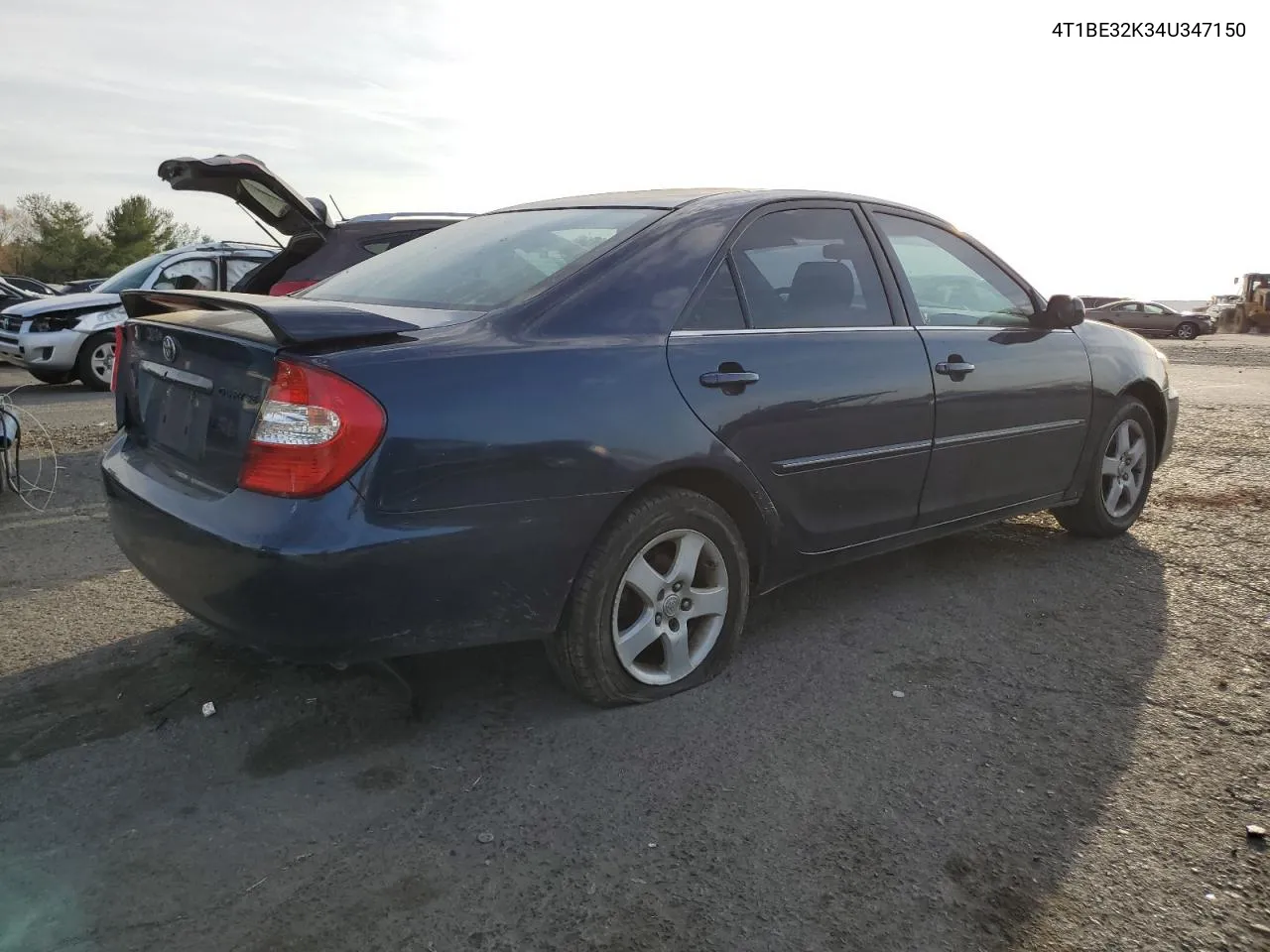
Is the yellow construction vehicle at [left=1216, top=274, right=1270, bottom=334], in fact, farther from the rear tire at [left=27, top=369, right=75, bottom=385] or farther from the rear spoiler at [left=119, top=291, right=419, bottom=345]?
the rear spoiler at [left=119, top=291, right=419, bottom=345]

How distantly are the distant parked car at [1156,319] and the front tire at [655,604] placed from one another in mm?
39866

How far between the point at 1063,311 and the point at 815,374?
1.70m

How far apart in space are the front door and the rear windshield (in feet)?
4.24

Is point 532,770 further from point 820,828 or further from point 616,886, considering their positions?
point 820,828

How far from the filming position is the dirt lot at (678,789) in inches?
86.3

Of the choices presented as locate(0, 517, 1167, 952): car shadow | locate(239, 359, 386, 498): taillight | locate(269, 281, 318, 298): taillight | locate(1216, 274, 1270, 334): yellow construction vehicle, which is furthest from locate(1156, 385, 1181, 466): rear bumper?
locate(1216, 274, 1270, 334): yellow construction vehicle

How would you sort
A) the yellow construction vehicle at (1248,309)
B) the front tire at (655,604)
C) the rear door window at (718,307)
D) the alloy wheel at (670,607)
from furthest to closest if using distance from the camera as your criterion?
the yellow construction vehicle at (1248,309)
the rear door window at (718,307)
the alloy wheel at (670,607)
the front tire at (655,604)

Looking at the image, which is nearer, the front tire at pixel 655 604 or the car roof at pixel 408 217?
the front tire at pixel 655 604

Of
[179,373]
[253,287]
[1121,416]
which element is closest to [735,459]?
[179,373]

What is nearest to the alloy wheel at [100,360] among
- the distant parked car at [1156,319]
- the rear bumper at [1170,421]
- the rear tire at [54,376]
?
the rear tire at [54,376]

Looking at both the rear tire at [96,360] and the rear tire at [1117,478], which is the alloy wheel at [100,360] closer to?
the rear tire at [96,360]

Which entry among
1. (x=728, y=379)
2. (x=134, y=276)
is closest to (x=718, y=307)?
(x=728, y=379)

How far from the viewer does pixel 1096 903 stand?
2254 millimetres

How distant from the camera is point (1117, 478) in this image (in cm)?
511
